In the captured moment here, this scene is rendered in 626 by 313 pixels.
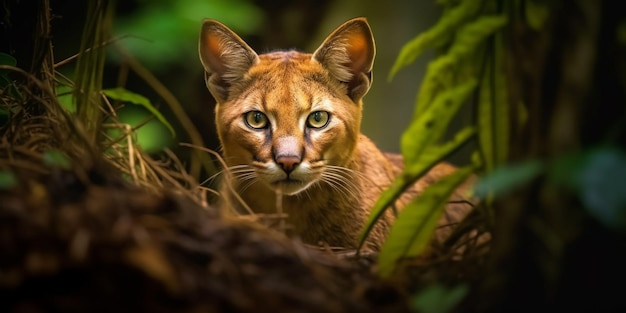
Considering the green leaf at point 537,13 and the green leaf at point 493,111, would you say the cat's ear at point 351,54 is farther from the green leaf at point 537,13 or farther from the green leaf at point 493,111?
the green leaf at point 537,13

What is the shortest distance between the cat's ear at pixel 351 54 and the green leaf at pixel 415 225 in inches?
56.7

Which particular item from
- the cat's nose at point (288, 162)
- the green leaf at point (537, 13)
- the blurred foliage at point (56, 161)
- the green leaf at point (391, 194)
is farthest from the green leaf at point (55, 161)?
the green leaf at point (537, 13)

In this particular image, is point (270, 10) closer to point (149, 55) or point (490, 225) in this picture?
Answer: point (149, 55)

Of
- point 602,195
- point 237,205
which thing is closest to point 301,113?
point 237,205

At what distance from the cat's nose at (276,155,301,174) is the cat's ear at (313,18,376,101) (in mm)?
589

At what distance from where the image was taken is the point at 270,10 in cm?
593

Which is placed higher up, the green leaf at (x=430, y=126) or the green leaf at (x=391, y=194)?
the green leaf at (x=430, y=126)

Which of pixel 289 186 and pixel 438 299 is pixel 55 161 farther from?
pixel 289 186

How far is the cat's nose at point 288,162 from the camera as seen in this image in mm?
3086

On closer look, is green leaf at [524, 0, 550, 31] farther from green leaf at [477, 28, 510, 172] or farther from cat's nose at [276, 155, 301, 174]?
cat's nose at [276, 155, 301, 174]

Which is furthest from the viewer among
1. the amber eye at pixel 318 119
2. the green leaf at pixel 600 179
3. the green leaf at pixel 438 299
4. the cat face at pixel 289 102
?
the amber eye at pixel 318 119

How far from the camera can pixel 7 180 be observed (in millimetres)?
1913

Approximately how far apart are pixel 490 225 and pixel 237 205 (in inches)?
57.8

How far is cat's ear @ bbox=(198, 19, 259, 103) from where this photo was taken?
11.4ft
